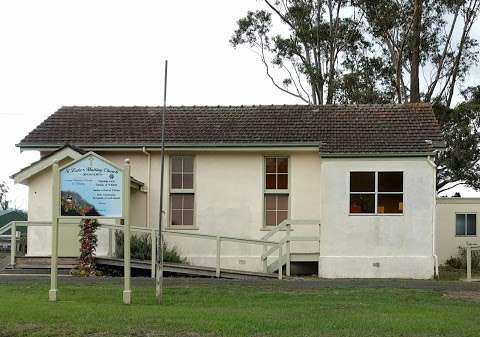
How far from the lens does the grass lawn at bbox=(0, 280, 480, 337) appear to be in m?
10.6

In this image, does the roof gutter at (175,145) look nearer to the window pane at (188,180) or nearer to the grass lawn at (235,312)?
the window pane at (188,180)

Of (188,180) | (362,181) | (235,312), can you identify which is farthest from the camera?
(188,180)

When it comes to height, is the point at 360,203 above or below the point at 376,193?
below

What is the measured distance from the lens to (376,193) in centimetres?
2064

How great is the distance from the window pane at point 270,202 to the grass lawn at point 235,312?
5600 mm

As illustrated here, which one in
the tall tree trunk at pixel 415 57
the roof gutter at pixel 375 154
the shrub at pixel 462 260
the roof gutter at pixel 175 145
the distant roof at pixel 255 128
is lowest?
the shrub at pixel 462 260

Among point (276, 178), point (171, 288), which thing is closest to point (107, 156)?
point (276, 178)

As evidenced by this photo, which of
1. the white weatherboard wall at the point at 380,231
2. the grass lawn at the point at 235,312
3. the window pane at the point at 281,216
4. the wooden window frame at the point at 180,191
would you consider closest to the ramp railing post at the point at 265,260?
the window pane at the point at 281,216

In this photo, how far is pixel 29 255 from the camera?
20875mm

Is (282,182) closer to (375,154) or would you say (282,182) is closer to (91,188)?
(375,154)

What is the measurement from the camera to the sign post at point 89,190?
1405 cm

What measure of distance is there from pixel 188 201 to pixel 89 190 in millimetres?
8533

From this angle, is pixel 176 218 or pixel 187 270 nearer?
pixel 187 270

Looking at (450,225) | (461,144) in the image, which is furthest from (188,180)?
(461,144)
